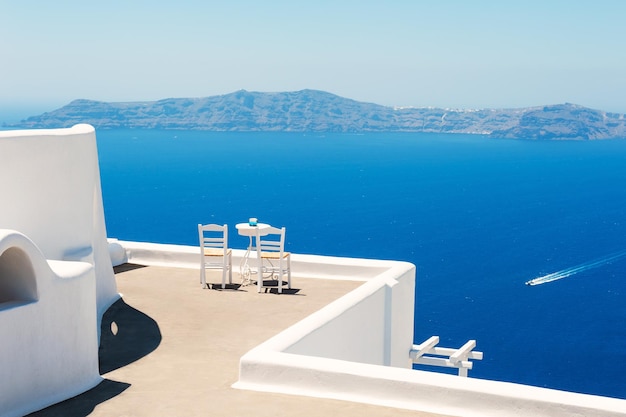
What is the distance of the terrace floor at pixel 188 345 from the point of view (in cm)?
731

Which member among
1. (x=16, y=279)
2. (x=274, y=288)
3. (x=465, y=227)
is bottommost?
(x=465, y=227)

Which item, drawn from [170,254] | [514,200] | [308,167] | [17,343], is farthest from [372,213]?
[17,343]

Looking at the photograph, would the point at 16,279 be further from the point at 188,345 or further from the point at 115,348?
the point at 188,345

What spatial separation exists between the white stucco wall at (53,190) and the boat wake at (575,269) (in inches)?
3004

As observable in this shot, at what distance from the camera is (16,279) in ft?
23.8

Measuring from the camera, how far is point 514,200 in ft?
425

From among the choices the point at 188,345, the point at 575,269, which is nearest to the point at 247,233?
the point at 188,345

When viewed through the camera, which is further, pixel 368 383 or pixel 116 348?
pixel 116 348

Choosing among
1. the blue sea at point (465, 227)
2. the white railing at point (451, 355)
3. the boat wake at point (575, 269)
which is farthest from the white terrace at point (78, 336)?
the boat wake at point (575, 269)

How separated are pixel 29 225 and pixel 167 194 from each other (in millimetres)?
122237

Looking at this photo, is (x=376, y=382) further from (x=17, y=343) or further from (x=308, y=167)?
(x=308, y=167)

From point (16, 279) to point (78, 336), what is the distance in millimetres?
886

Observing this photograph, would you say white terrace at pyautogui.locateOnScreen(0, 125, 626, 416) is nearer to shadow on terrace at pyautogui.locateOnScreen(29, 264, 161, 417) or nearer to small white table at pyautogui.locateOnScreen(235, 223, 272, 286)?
shadow on terrace at pyautogui.locateOnScreen(29, 264, 161, 417)

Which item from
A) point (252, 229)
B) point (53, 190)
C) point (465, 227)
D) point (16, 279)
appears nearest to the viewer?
point (16, 279)
